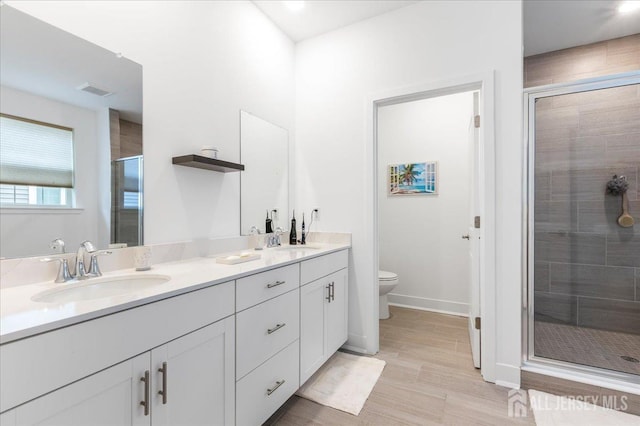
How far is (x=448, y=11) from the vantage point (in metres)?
2.20

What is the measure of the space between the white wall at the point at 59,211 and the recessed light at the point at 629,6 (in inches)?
145

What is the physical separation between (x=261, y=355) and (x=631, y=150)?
10.6ft

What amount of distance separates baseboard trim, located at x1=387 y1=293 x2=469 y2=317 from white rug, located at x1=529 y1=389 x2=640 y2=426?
142cm

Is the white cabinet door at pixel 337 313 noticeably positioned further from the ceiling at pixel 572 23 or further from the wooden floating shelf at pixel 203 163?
the ceiling at pixel 572 23

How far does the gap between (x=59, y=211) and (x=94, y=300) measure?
615mm

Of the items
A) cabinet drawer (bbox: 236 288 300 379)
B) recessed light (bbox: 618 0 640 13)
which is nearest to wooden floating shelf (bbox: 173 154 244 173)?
cabinet drawer (bbox: 236 288 300 379)

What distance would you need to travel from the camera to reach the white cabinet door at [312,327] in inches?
71.6

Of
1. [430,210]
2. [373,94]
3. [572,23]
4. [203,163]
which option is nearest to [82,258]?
[203,163]

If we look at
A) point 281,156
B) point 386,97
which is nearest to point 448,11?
point 386,97

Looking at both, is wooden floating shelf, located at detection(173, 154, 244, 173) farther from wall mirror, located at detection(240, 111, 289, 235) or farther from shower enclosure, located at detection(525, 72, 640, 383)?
shower enclosure, located at detection(525, 72, 640, 383)

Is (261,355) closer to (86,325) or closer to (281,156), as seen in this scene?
(86,325)

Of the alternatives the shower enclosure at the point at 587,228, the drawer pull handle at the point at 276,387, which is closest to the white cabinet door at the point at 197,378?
the drawer pull handle at the point at 276,387

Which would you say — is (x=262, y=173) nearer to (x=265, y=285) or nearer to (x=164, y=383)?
(x=265, y=285)

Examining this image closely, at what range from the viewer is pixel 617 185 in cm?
255
